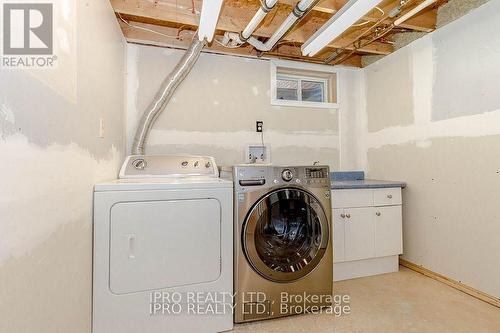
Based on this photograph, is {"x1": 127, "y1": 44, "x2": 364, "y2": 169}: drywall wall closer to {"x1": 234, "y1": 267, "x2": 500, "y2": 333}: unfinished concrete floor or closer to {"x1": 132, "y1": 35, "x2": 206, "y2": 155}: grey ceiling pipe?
{"x1": 132, "y1": 35, "x2": 206, "y2": 155}: grey ceiling pipe

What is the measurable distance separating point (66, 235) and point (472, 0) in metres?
3.10

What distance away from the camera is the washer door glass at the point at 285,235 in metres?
1.65

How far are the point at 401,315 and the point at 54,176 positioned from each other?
2153mm

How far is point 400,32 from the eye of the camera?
2.60m

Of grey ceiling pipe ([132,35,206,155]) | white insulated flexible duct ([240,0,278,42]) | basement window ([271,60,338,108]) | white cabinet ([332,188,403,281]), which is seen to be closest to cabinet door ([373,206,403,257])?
white cabinet ([332,188,403,281])

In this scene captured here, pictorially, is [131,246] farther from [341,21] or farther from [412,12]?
[412,12]

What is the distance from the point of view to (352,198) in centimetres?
229

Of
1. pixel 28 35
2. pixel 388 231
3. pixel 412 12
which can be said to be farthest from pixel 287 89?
pixel 28 35

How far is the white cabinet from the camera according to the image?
7.36 feet

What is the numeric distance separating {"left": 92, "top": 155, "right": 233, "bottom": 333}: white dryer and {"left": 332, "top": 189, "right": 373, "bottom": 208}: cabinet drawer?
109 cm

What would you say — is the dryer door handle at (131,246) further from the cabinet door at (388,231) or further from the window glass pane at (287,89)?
the window glass pane at (287,89)

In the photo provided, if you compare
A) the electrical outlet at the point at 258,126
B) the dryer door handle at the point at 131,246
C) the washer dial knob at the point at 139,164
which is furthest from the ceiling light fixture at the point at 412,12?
the dryer door handle at the point at 131,246

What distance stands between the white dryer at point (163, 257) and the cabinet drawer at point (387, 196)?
1494mm

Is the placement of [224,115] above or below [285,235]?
Answer: above
